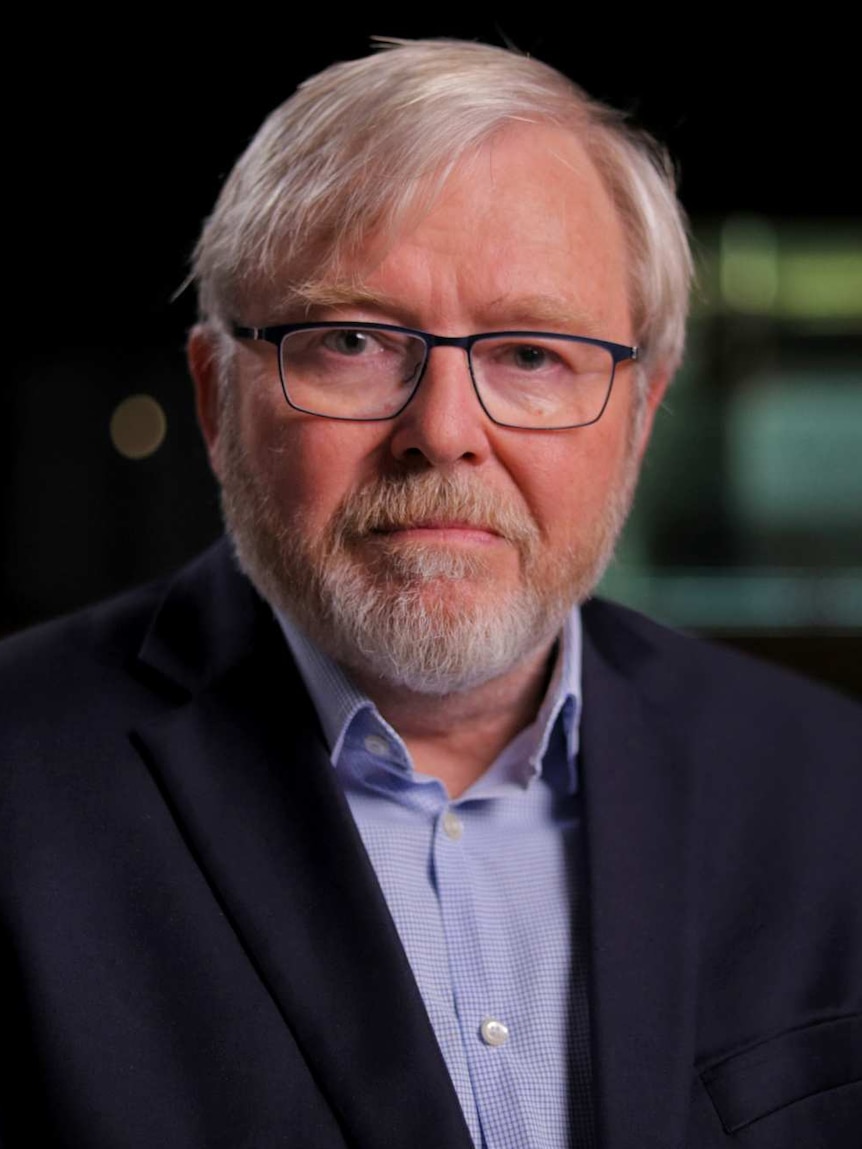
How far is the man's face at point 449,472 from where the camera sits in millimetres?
1340

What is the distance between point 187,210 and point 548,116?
4302 millimetres

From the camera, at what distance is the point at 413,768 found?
4.59 ft

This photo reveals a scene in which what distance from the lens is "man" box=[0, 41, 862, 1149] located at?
1.21 metres

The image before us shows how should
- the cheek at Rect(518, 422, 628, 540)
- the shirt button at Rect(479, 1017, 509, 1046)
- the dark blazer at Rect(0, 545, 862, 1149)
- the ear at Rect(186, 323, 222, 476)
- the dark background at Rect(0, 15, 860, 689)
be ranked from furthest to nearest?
the dark background at Rect(0, 15, 860, 689) → the ear at Rect(186, 323, 222, 476) → the cheek at Rect(518, 422, 628, 540) → the shirt button at Rect(479, 1017, 509, 1046) → the dark blazer at Rect(0, 545, 862, 1149)

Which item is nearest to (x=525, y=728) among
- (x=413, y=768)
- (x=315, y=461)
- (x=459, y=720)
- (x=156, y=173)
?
(x=459, y=720)

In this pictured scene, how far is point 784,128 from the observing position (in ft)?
16.5

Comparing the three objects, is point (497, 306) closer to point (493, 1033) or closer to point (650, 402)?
point (650, 402)

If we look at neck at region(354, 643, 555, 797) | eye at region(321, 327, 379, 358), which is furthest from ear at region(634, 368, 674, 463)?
eye at region(321, 327, 379, 358)

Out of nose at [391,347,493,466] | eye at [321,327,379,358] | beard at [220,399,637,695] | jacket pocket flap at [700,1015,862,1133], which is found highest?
eye at [321,327,379,358]

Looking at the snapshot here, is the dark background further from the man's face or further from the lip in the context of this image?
the lip

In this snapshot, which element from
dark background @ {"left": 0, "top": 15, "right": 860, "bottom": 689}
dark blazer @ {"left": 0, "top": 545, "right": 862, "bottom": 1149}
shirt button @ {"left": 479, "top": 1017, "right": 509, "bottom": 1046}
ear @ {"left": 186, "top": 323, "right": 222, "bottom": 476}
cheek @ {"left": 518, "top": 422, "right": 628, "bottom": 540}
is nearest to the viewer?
dark blazer @ {"left": 0, "top": 545, "right": 862, "bottom": 1149}

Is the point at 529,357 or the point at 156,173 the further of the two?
the point at 156,173

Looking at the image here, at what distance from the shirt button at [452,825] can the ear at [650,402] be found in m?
Result: 0.52

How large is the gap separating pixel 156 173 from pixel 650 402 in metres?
4.15
